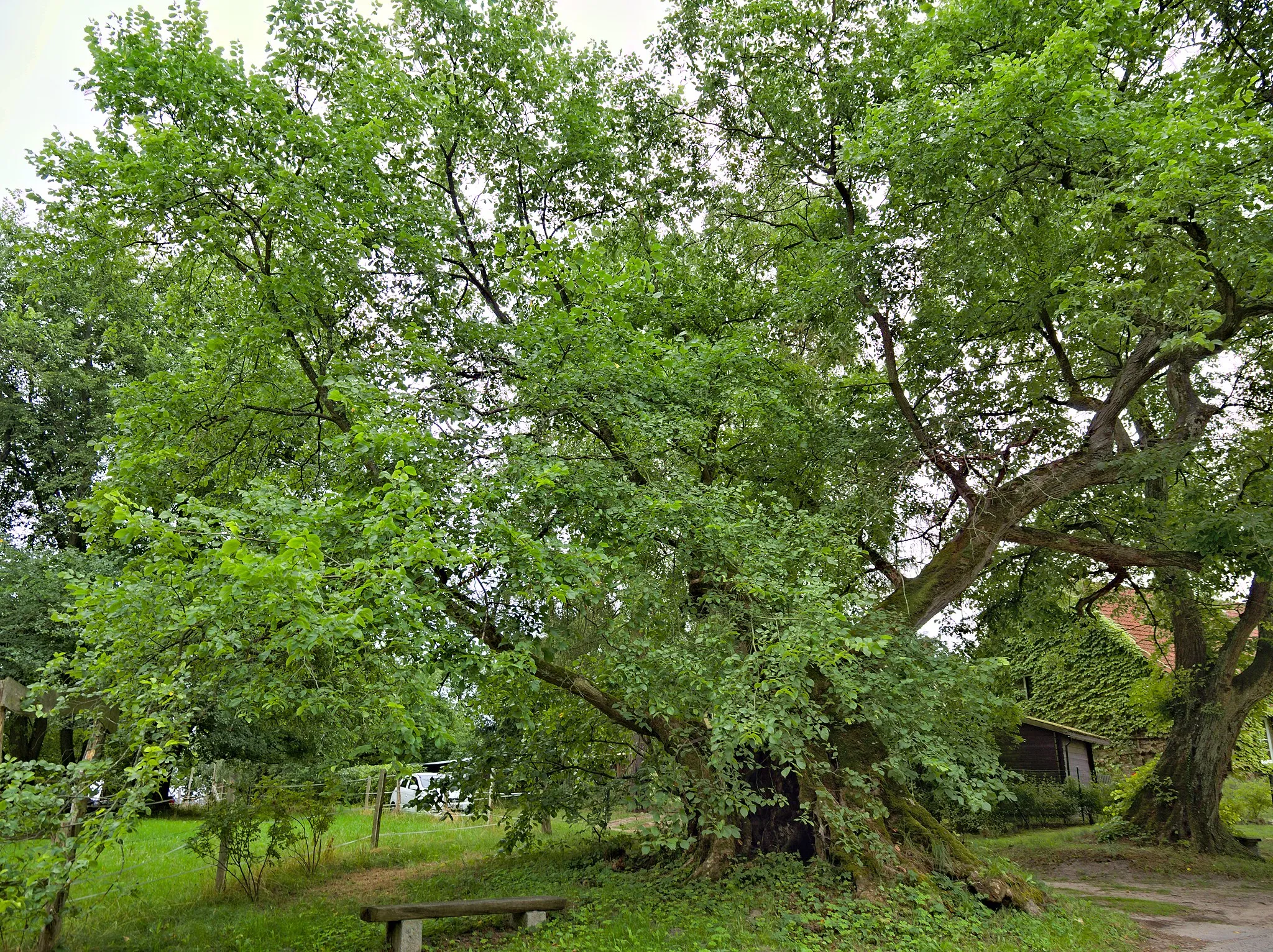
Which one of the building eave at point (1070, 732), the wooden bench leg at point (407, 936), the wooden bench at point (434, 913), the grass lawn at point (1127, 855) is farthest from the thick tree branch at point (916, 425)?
the building eave at point (1070, 732)

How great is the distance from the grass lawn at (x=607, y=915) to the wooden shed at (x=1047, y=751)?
43.3 ft

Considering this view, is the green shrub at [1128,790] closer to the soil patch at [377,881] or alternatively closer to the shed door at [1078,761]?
the shed door at [1078,761]

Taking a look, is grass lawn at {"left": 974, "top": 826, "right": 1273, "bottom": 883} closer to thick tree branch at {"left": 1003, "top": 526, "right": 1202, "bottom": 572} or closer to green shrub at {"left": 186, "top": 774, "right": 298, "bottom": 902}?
thick tree branch at {"left": 1003, "top": 526, "right": 1202, "bottom": 572}

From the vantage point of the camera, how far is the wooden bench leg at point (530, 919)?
7.60 metres

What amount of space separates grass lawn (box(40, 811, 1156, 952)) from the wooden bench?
219 millimetres

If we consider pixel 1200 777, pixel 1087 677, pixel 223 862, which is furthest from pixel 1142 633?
pixel 223 862

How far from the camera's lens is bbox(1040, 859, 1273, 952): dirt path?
7.70 m

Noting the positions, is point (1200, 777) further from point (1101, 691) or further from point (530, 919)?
point (530, 919)

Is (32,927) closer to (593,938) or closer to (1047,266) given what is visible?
(593,938)

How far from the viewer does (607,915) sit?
801cm

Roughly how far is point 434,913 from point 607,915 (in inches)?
80.4

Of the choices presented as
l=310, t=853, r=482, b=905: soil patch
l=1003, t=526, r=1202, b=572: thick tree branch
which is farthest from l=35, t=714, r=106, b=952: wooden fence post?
l=1003, t=526, r=1202, b=572: thick tree branch

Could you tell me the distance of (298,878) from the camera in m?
10.5

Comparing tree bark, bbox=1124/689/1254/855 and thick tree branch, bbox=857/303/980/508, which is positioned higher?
thick tree branch, bbox=857/303/980/508
